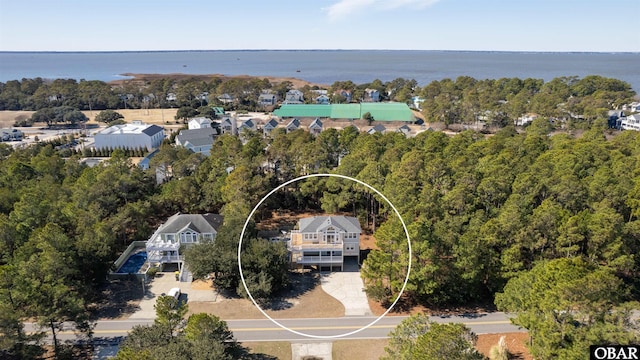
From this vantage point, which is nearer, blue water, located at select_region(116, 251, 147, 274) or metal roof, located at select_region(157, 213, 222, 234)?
blue water, located at select_region(116, 251, 147, 274)

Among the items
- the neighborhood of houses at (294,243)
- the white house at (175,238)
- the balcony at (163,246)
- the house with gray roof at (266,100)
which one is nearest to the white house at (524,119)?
the house with gray roof at (266,100)

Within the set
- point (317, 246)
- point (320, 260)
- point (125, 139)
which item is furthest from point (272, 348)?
point (125, 139)

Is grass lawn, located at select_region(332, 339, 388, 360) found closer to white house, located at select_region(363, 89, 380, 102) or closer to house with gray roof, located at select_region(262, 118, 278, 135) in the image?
house with gray roof, located at select_region(262, 118, 278, 135)

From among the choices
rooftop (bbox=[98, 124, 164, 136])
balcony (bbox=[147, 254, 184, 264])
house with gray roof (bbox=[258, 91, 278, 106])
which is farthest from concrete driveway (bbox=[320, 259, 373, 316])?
house with gray roof (bbox=[258, 91, 278, 106])

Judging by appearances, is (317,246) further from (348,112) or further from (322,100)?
(322,100)

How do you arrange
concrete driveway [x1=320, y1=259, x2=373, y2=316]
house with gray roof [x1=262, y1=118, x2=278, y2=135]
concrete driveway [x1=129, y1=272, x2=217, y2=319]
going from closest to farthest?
concrete driveway [x1=129, y1=272, x2=217, y2=319] < concrete driveway [x1=320, y1=259, x2=373, y2=316] < house with gray roof [x1=262, y1=118, x2=278, y2=135]

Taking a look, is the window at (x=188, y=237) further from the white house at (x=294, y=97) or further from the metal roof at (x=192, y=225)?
the white house at (x=294, y=97)

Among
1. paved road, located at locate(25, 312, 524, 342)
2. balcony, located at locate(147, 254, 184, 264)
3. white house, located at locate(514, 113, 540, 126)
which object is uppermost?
white house, located at locate(514, 113, 540, 126)
